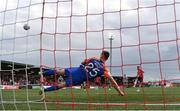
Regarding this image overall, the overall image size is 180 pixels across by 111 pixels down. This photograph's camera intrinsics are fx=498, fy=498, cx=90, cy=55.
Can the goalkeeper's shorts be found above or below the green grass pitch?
above

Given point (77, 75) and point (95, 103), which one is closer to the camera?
point (77, 75)

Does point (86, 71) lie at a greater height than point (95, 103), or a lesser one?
greater

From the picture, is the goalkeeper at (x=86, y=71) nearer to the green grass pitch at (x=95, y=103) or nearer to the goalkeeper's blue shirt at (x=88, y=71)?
the goalkeeper's blue shirt at (x=88, y=71)

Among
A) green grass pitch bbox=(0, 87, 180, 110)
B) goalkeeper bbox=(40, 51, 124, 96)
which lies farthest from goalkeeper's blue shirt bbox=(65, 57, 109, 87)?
green grass pitch bbox=(0, 87, 180, 110)

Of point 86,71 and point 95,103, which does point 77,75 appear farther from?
point 95,103

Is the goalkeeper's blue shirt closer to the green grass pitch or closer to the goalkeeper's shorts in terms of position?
the goalkeeper's shorts

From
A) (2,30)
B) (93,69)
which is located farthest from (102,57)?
(2,30)

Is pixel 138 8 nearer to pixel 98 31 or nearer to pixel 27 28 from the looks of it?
pixel 98 31

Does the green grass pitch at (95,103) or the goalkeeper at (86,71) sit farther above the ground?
the goalkeeper at (86,71)

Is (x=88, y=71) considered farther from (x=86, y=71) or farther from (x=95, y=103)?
(x=95, y=103)

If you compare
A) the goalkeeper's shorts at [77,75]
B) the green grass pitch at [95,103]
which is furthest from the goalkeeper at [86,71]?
the green grass pitch at [95,103]

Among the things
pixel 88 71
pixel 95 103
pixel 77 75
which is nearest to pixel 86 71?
pixel 88 71

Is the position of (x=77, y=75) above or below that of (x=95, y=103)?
above

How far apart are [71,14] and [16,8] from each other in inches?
44.5
